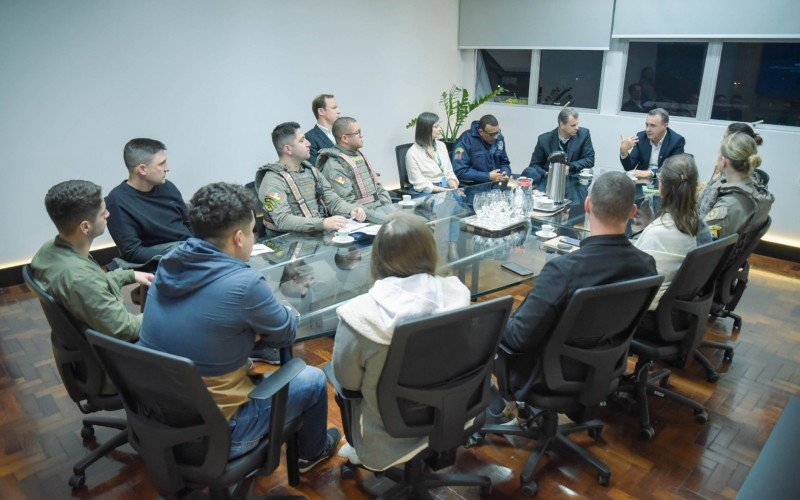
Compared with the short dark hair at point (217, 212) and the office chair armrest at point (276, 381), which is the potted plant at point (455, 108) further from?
the office chair armrest at point (276, 381)

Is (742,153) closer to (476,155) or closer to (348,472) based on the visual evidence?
(476,155)

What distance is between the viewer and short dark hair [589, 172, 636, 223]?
207cm

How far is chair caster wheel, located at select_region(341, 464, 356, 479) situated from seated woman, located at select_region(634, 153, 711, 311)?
1590 mm

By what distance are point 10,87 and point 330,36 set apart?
2.98 m

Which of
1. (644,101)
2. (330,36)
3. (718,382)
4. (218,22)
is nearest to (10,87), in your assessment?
(218,22)

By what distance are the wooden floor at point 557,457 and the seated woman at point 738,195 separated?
85cm

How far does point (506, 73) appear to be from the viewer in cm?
722

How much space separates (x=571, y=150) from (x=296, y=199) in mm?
2911

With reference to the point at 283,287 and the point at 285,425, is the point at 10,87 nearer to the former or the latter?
the point at 283,287

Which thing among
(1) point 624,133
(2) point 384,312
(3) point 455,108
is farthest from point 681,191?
(3) point 455,108

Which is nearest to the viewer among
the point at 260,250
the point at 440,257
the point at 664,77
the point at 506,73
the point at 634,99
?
the point at 440,257

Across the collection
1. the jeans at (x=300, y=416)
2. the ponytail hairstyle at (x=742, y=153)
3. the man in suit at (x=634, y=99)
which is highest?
the man in suit at (x=634, y=99)

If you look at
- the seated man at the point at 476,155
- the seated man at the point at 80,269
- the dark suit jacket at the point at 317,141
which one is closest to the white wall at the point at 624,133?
the seated man at the point at 476,155

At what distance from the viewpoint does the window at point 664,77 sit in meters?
5.71
